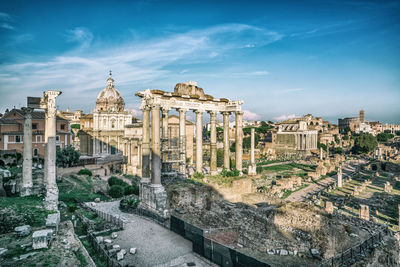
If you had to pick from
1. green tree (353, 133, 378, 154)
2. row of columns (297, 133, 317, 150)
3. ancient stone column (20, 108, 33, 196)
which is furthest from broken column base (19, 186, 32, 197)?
green tree (353, 133, 378, 154)

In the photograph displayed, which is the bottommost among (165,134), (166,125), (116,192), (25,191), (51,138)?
(116,192)

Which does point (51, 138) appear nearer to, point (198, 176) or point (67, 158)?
point (198, 176)

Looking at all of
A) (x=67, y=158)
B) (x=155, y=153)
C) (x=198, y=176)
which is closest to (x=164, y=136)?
(x=155, y=153)

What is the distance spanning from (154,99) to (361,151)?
7175cm

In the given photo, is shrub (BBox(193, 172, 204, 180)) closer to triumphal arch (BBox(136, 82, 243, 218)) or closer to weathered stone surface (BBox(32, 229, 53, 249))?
triumphal arch (BBox(136, 82, 243, 218))

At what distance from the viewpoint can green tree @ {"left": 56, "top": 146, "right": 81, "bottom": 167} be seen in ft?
97.4

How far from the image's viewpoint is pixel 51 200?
1352cm

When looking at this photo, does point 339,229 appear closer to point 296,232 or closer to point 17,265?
point 296,232

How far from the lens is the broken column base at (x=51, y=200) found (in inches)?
520

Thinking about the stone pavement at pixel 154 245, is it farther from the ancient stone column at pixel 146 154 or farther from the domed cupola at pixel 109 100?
the domed cupola at pixel 109 100

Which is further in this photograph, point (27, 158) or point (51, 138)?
point (27, 158)

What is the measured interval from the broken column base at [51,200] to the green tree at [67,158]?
57.1ft

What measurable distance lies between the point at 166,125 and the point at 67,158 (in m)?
19.4

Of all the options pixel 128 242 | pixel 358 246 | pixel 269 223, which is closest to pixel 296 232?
pixel 269 223
